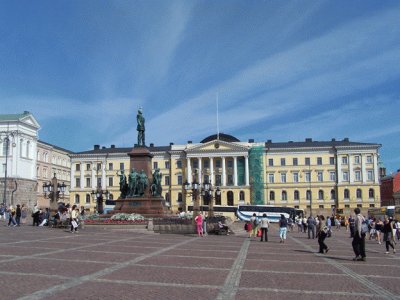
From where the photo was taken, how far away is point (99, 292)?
9359 millimetres

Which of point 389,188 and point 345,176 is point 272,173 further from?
point 389,188

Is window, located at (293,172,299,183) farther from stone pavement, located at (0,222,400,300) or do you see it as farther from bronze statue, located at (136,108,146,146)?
stone pavement, located at (0,222,400,300)

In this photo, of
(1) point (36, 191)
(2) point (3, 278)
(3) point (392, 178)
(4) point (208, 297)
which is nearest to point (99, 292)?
(4) point (208, 297)

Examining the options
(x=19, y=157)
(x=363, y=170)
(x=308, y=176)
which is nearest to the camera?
(x=19, y=157)

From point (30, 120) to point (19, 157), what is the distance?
8.78 m

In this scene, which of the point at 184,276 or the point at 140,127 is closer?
the point at 184,276

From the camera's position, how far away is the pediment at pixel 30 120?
93.7 metres

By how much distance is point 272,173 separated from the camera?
106m

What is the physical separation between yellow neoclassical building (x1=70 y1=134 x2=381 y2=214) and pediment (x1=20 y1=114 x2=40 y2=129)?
19.3m

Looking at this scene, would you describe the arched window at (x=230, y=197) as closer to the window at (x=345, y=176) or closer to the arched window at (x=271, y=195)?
the arched window at (x=271, y=195)

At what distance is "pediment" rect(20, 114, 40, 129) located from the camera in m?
93.7

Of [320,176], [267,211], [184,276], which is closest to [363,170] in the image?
[320,176]

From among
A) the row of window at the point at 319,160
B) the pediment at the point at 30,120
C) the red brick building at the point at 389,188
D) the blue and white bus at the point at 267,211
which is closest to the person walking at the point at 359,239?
the blue and white bus at the point at 267,211

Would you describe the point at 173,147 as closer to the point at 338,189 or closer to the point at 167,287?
the point at 338,189
